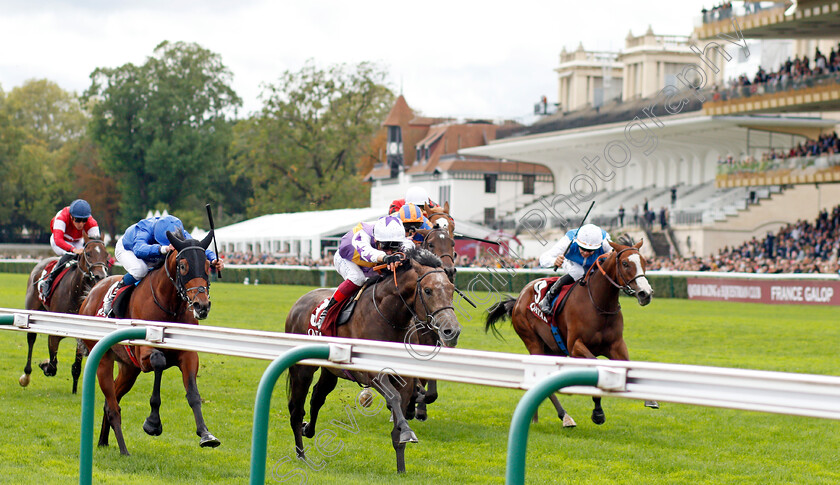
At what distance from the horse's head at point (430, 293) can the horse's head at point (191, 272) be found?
128 centimetres

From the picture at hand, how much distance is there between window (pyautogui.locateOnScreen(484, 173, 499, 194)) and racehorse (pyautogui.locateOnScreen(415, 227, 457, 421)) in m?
46.8

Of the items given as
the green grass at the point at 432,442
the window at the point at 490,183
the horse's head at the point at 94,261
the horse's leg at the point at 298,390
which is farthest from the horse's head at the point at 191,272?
the window at the point at 490,183

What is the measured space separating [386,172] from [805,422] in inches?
2083

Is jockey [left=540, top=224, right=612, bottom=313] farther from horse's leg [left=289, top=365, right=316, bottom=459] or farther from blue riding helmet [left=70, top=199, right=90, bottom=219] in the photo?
blue riding helmet [left=70, top=199, right=90, bottom=219]

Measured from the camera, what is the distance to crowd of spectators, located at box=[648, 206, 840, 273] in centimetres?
2498

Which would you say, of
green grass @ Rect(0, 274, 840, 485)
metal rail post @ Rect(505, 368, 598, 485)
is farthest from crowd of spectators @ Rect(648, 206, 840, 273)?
metal rail post @ Rect(505, 368, 598, 485)

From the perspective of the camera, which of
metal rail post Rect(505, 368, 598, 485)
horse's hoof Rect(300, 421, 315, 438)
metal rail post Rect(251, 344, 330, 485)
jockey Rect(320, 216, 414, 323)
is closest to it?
metal rail post Rect(505, 368, 598, 485)

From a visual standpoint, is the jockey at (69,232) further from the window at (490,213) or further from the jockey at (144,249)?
the window at (490,213)

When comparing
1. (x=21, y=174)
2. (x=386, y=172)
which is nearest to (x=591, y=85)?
(x=386, y=172)

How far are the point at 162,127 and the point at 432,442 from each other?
57.2 m

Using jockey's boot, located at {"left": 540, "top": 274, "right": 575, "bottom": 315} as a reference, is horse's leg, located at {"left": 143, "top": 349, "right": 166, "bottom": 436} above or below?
below

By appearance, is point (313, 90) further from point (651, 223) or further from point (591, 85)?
point (651, 223)

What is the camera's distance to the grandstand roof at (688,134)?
36469mm

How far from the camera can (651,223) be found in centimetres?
3481
